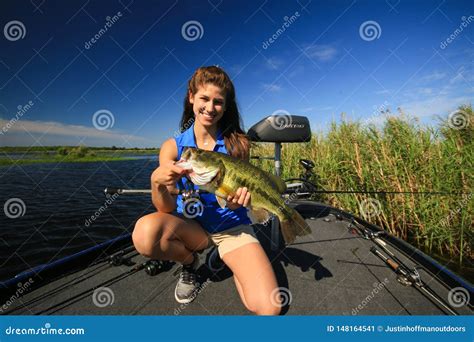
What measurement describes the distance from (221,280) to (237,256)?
2.00ft

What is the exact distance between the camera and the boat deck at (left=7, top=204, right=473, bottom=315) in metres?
2.60

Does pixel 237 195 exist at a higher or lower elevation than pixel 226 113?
lower

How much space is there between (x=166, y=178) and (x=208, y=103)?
3.71 feet

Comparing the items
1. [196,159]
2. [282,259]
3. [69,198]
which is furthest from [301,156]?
[69,198]

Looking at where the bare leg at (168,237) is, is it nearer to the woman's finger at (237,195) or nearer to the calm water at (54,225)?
the woman's finger at (237,195)

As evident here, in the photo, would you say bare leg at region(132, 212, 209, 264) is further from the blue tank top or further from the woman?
the blue tank top

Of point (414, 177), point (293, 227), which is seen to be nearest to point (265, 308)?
point (293, 227)

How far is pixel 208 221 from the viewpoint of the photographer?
3090 millimetres

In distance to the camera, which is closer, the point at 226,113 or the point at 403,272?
the point at 403,272

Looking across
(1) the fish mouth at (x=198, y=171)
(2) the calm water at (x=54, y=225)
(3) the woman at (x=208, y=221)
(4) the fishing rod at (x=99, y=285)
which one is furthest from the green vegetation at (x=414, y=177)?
(2) the calm water at (x=54, y=225)

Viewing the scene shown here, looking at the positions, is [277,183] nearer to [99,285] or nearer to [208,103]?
[208,103]

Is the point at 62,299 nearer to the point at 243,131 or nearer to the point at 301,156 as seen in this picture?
the point at 243,131

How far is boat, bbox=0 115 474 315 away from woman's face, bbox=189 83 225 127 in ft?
3.08

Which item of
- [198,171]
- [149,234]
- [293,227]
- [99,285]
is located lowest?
[99,285]
